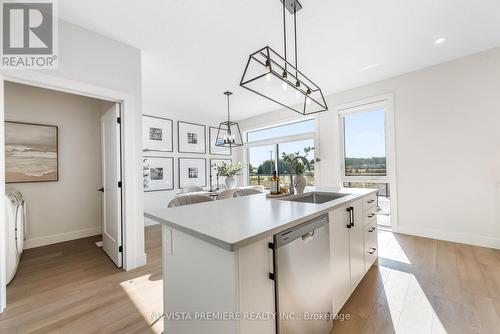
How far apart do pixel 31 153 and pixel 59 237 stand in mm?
1417

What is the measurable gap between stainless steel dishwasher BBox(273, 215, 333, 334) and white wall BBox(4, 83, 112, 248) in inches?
127

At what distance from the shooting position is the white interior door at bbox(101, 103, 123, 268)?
2465 millimetres

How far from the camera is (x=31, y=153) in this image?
3.17 m

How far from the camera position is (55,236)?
3.36 meters

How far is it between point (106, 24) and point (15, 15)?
69 cm

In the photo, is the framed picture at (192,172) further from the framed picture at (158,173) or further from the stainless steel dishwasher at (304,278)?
the stainless steel dishwasher at (304,278)

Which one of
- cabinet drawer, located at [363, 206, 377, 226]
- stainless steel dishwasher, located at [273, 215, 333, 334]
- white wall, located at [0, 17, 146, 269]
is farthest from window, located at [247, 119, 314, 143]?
stainless steel dishwasher, located at [273, 215, 333, 334]

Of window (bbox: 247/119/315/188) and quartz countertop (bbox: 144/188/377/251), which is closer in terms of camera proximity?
quartz countertop (bbox: 144/188/377/251)

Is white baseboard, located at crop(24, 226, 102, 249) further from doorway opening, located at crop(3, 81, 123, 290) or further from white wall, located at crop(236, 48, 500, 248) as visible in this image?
white wall, located at crop(236, 48, 500, 248)

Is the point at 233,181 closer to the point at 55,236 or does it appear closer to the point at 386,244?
the point at 386,244

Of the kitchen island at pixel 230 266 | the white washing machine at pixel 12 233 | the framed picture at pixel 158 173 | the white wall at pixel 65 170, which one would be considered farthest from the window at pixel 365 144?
the white washing machine at pixel 12 233

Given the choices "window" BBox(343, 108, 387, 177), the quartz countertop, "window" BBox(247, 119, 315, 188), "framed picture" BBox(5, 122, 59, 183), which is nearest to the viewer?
the quartz countertop

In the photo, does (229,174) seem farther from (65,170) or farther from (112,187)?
(65,170)

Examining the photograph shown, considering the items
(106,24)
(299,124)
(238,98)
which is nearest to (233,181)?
(238,98)
